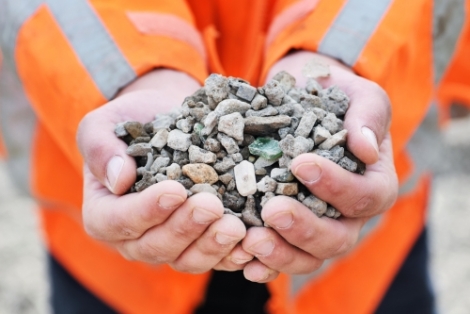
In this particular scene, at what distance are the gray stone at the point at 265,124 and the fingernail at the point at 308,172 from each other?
0.13m

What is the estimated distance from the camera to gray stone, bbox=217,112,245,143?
2.79 ft

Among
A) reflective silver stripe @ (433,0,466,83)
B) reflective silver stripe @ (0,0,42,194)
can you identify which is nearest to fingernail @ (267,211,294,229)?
reflective silver stripe @ (433,0,466,83)

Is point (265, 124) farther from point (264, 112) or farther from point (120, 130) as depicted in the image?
point (120, 130)

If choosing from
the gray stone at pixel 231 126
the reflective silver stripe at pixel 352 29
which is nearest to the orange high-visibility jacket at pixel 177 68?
the reflective silver stripe at pixel 352 29

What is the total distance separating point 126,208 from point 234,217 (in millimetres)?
145

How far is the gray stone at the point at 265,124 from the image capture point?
87 cm

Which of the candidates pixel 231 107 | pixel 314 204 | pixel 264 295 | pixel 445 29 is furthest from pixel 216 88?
pixel 264 295

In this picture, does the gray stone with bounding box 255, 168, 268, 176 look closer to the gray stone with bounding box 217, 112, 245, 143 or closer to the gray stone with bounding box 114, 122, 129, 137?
the gray stone with bounding box 217, 112, 245, 143

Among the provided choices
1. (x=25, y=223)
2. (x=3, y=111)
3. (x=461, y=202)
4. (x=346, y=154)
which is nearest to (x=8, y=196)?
(x=25, y=223)

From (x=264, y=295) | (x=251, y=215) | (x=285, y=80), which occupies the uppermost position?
(x=285, y=80)

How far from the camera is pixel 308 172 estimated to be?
29.6 inches

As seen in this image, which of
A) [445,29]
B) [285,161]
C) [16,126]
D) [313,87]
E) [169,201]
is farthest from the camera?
[16,126]

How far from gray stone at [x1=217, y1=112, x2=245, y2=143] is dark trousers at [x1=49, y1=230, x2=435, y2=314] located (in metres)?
0.53

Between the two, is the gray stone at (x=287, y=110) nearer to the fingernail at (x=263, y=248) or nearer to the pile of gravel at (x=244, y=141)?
the pile of gravel at (x=244, y=141)
